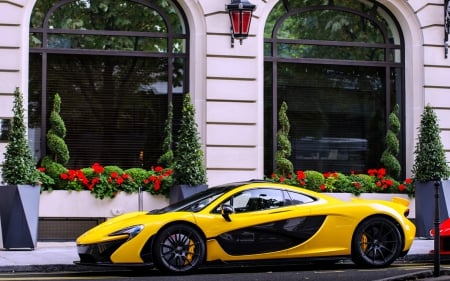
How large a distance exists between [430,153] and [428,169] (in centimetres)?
34

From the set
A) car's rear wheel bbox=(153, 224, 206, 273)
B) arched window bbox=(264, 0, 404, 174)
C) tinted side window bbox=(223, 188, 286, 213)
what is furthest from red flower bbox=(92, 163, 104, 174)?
car's rear wheel bbox=(153, 224, 206, 273)

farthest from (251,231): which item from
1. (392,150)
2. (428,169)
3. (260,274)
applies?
(392,150)

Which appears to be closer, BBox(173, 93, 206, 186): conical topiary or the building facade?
BBox(173, 93, 206, 186): conical topiary

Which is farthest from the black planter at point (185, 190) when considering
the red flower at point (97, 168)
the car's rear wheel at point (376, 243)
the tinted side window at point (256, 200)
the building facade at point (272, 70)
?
the car's rear wheel at point (376, 243)

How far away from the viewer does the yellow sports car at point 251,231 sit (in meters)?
11.5

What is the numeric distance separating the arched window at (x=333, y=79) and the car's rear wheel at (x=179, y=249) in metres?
7.15

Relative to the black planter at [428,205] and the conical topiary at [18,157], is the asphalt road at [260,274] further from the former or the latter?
the black planter at [428,205]

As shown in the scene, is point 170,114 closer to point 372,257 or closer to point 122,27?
point 122,27

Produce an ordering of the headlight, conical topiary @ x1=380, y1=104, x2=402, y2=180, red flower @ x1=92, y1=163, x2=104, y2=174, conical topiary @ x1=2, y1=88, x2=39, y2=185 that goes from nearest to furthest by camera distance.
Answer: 1. the headlight
2. conical topiary @ x1=2, y1=88, x2=39, y2=185
3. red flower @ x1=92, y1=163, x2=104, y2=174
4. conical topiary @ x1=380, y1=104, x2=402, y2=180

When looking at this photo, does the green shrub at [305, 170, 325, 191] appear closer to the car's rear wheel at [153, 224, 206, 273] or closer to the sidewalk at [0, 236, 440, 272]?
the sidewalk at [0, 236, 440, 272]

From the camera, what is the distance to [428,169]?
699 inches

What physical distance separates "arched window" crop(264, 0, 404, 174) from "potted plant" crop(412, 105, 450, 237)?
5.24 ft

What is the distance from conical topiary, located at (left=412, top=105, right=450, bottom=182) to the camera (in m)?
17.7

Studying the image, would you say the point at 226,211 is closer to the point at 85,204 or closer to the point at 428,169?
the point at 85,204
